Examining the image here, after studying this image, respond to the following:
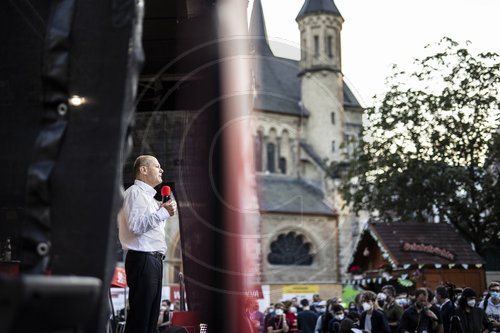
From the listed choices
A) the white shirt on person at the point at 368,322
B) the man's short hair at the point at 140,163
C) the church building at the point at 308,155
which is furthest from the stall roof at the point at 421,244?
the church building at the point at 308,155

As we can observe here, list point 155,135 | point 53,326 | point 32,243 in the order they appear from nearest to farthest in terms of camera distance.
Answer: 1. point 53,326
2. point 32,243
3. point 155,135

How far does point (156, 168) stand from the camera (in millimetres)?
3756

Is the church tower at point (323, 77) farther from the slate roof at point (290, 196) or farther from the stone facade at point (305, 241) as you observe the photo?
the stone facade at point (305, 241)

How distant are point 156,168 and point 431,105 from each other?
24227mm

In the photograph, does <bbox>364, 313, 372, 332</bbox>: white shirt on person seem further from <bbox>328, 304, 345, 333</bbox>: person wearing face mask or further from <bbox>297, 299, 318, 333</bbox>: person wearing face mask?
<bbox>297, 299, 318, 333</bbox>: person wearing face mask

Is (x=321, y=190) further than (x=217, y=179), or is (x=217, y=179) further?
(x=321, y=190)

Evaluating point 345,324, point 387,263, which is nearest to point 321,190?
point 387,263

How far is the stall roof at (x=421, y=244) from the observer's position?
2036 centimetres

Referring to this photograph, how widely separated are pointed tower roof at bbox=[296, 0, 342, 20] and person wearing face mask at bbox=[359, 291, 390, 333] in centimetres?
4676

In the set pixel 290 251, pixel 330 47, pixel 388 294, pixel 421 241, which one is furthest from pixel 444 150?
pixel 330 47

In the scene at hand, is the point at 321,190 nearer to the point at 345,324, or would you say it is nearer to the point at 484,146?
the point at 484,146

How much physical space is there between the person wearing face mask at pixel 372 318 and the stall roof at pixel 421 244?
1070cm

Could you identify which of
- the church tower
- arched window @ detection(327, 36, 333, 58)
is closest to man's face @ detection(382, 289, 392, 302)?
the church tower

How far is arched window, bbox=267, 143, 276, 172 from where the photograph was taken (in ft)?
172
